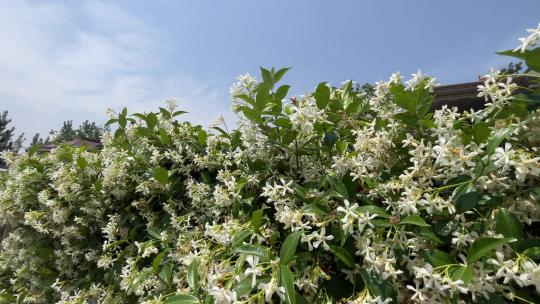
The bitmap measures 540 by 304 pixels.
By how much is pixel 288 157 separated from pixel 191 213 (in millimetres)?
607

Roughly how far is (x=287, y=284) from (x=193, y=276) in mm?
495

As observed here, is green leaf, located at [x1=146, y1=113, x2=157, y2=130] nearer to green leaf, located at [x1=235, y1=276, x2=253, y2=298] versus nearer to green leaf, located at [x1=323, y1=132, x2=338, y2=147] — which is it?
green leaf, located at [x1=323, y1=132, x2=338, y2=147]

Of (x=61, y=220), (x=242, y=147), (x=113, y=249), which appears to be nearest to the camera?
(x=242, y=147)

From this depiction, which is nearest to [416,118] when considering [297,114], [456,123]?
[456,123]

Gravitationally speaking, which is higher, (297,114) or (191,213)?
(297,114)

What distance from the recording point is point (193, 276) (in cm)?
149

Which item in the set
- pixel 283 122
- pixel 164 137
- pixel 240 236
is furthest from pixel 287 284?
pixel 164 137

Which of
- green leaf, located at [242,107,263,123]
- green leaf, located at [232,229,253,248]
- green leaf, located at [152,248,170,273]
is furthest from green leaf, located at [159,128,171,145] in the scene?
green leaf, located at [232,229,253,248]

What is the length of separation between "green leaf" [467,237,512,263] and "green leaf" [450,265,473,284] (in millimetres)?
28

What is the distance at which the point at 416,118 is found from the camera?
4.57 feet

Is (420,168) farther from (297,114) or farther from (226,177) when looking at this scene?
(226,177)

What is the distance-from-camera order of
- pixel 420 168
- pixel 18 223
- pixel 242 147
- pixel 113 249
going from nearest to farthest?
pixel 420 168, pixel 242 147, pixel 113 249, pixel 18 223

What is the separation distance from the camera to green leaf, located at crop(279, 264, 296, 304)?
1.11 metres

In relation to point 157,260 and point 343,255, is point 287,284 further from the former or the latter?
point 157,260
